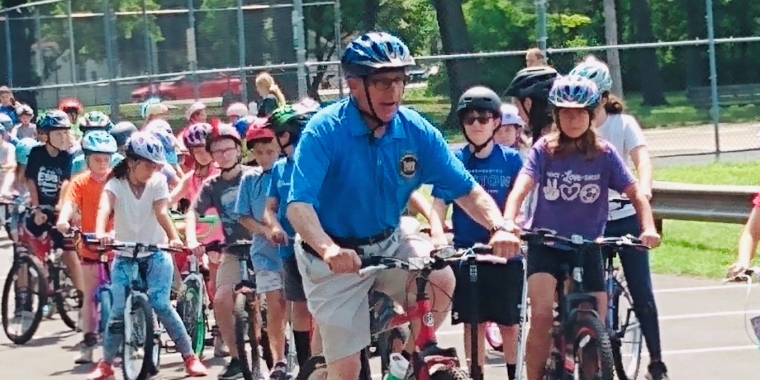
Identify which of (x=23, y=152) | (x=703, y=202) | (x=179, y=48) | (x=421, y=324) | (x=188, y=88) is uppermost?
(x=179, y=48)

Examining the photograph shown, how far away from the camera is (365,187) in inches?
251

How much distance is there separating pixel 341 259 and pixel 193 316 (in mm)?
5594

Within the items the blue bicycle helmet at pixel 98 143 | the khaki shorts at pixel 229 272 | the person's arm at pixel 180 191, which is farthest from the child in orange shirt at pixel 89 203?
the khaki shorts at pixel 229 272

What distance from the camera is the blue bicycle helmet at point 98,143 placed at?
1166 centimetres

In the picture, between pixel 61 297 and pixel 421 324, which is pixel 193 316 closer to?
pixel 61 297

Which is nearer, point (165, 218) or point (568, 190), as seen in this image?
point (568, 190)

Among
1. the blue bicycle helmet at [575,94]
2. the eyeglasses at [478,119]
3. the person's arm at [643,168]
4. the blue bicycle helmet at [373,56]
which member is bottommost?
the person's arm at [643,168]

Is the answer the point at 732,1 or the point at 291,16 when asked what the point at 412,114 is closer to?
the point at 291,16

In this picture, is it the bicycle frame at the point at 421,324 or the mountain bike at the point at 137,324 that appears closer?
the bicycle frame at the point at 421,324

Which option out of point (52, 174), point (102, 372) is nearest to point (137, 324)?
point (102, 372)

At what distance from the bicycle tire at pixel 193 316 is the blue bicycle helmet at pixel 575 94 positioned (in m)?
4.34

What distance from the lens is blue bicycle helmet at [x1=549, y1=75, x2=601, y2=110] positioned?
7.68m

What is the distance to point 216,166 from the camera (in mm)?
11281

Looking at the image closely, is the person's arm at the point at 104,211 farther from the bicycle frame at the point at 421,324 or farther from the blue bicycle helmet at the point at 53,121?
the bicycle frame at the point at 421,324
